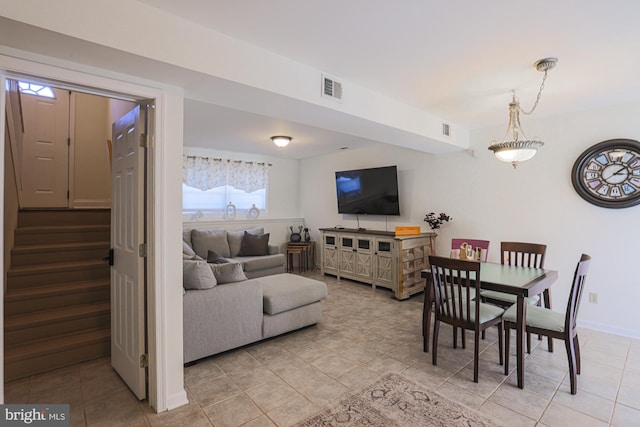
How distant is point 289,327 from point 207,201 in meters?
3.50

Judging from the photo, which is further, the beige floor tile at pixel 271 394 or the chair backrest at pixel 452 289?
the chair backrest at pixel 452 289

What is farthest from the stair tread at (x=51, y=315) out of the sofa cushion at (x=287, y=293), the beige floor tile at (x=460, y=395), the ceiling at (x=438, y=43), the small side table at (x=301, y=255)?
the small side table at (x=301, y=255)

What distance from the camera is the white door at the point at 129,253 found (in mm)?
2090

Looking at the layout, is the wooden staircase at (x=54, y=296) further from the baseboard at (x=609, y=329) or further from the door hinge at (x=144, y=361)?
the baseboard at (x=609, y=329)

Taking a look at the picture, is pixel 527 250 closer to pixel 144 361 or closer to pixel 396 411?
pixel 396 411

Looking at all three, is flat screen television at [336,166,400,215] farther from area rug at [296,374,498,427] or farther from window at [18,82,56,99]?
window at [18,82,56,99]

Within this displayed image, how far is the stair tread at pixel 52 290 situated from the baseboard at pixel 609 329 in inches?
205

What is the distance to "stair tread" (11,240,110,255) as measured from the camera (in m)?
2.99

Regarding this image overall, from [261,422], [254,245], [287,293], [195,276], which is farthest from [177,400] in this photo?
[254,245]

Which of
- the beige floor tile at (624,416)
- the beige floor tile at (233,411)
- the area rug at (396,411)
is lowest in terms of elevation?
the beige floor tile at (624,416)

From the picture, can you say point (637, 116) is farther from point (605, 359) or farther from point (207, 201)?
point (207, 201)

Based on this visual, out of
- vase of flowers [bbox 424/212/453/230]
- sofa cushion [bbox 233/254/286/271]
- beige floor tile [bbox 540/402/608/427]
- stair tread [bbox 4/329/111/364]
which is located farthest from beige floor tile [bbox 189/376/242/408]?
vase of flowers [bbox 424/212/453/230]

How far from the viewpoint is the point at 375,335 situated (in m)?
3.27

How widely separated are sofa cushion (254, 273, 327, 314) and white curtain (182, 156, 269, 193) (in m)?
2.94
